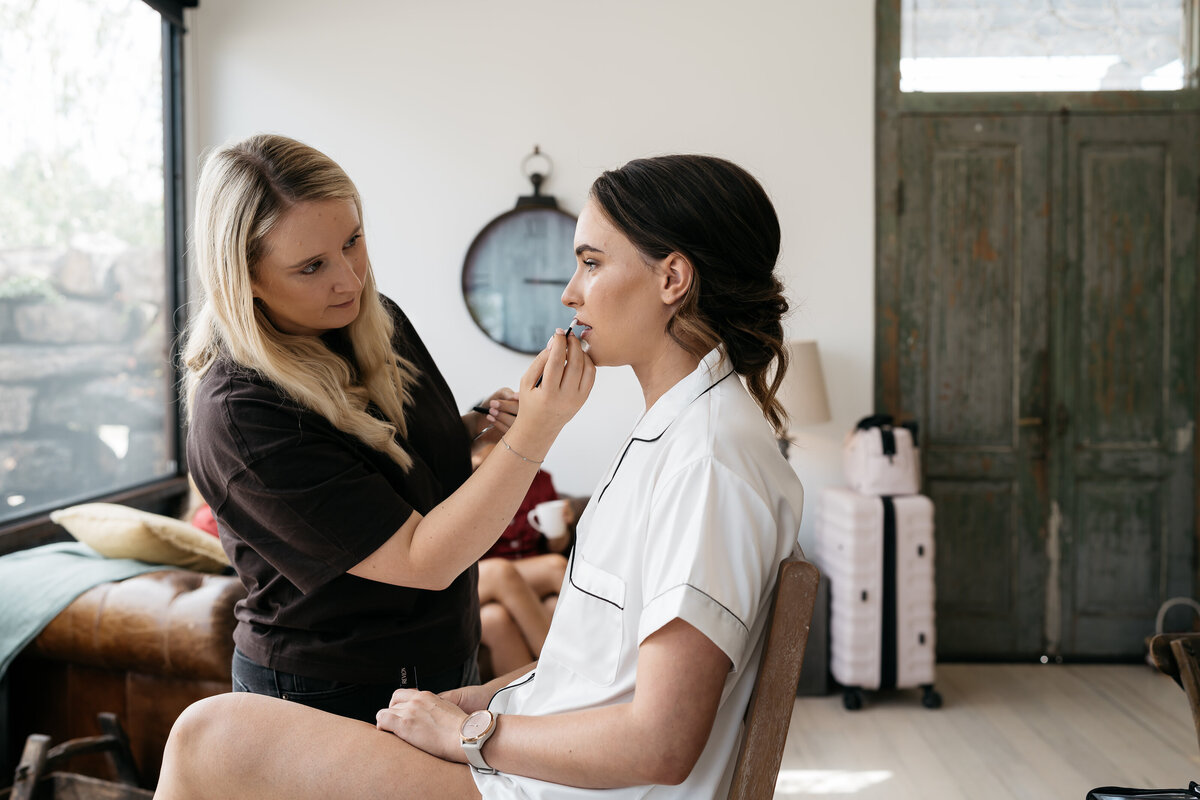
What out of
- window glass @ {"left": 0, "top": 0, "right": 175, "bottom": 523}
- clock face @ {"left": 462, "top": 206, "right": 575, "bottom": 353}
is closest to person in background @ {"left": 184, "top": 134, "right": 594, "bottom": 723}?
window glass @ {"left": 0, "top": 0, "right": 175, "bottom": 523}

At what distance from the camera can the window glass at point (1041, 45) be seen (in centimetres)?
385

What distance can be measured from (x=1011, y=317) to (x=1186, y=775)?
1882 millimetres

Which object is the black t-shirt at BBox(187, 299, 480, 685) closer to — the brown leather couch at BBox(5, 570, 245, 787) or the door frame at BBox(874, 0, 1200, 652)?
the brown leather couch at BBox(5, 570, 245, 787)

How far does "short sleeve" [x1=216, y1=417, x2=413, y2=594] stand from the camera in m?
1.19

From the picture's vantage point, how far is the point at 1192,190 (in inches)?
151

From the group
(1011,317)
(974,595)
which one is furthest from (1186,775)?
(1011,317)

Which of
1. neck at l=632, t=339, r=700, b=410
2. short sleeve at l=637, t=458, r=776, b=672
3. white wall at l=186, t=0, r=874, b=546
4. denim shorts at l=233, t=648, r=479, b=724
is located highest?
white wall at l=186, t=0, r=874, b=546

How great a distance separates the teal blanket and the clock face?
1.76m

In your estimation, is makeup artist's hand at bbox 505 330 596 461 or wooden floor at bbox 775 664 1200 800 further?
wooden floor at bbox 775 664 1200 800

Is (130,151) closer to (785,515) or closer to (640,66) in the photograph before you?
(640,66)

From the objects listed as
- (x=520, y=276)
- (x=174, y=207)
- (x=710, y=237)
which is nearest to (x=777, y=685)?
(x=710, y=237)

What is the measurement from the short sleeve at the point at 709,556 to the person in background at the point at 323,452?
255 millimetres

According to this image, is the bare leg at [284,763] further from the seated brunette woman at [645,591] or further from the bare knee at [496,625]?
the bare knee at [496,625]

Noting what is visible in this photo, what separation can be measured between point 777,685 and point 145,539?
2.37 m
